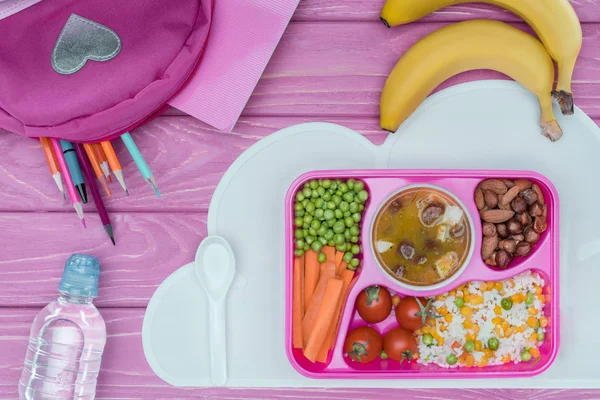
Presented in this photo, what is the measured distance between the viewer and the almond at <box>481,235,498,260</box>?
3.37ft

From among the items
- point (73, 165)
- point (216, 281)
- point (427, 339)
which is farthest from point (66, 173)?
point (427, 339)

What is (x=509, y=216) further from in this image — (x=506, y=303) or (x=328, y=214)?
(x=328, y=214)

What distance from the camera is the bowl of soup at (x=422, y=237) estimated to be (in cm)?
101

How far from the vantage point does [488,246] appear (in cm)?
103

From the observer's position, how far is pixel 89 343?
1.10m

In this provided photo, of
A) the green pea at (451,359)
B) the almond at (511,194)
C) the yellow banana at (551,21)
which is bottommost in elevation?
the green pea at (451,359)

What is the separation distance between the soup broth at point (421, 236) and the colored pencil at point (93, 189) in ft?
1.65

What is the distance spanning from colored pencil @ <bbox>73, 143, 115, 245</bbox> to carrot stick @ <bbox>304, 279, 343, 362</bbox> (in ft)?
1.40

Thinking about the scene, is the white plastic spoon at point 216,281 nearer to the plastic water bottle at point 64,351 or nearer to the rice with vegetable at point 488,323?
the plastic water bottle at point 64,351

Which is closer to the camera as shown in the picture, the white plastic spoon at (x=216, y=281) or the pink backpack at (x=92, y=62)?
the pink backpack at (x=92, y=62)

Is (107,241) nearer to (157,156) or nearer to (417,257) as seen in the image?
(157,156)

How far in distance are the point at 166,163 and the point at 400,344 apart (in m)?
0.56

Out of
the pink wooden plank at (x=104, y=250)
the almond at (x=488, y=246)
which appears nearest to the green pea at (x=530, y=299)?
the almond at (x=488, y=246)

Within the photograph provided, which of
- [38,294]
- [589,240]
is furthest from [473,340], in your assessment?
[38,294]
